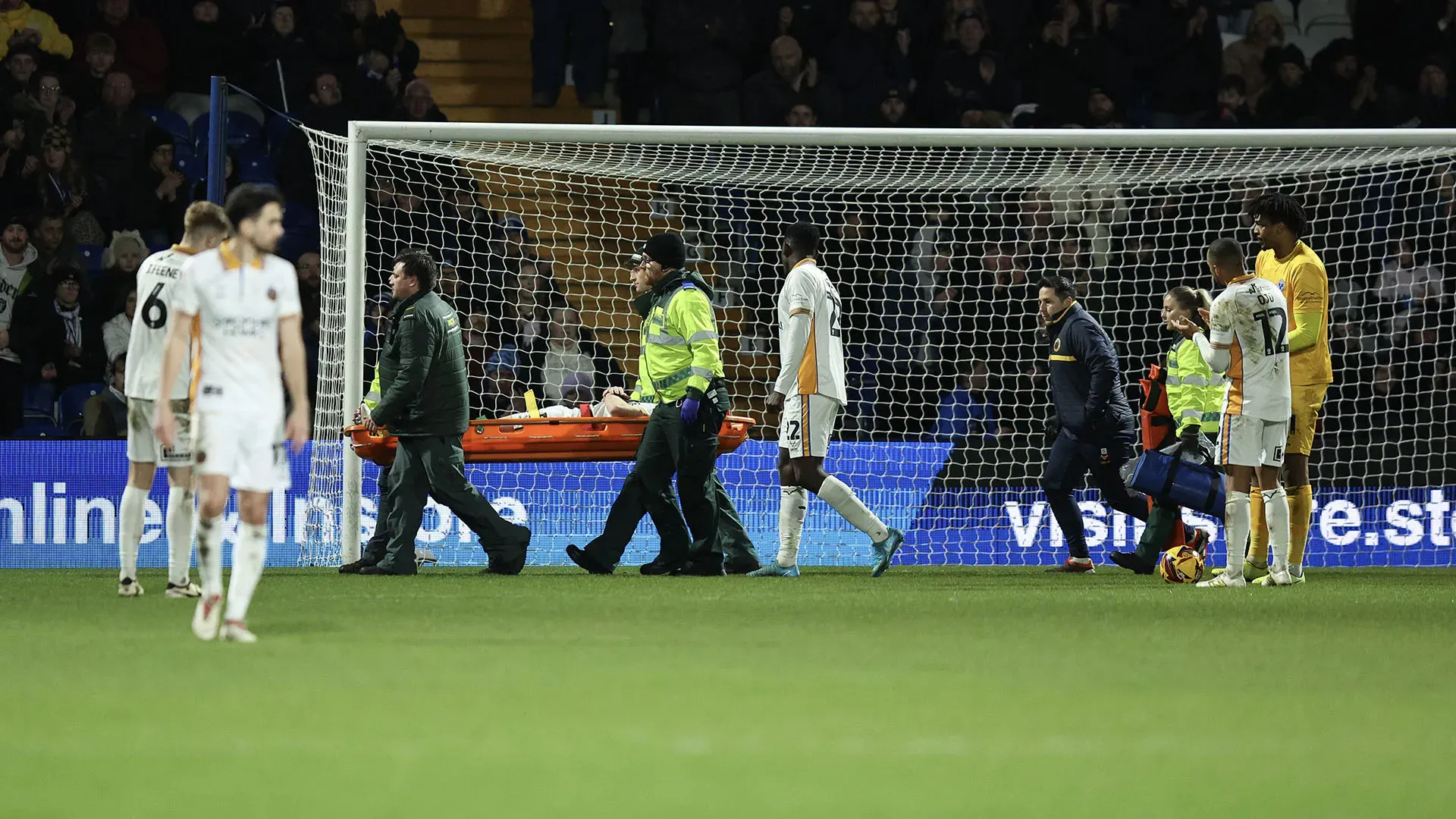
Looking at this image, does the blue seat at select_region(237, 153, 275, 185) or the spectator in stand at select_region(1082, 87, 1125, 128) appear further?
the spectator in stand at select_region(1082, 87, 1125, 128)

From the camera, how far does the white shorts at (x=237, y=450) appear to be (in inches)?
275

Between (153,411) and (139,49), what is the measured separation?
8601 mm

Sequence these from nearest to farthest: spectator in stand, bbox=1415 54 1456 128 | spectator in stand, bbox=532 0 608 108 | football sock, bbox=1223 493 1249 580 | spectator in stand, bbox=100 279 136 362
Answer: football sock, bbox=1223 493 1249 580
spectator in stand, bbox=100 279 136 362
spectator in stand, bbox=1415 54 1456 128
spectator in stand, bbox=532 0 608 108

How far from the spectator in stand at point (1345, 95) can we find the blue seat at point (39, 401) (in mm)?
12015

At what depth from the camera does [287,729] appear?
4.93m

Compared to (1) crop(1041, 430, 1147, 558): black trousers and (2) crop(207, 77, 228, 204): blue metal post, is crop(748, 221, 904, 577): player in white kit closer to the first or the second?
(1) crop(1041, 430, 1147, 558): black trousers

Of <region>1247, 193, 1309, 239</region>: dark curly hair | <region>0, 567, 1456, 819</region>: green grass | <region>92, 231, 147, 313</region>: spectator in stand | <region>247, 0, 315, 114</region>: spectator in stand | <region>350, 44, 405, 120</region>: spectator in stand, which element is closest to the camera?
<region>0, 567, 1456, 819</region>: green grass

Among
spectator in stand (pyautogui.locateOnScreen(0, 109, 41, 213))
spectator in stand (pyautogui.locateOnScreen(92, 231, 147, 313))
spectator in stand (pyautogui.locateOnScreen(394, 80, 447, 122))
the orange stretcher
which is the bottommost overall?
the orange stretcher

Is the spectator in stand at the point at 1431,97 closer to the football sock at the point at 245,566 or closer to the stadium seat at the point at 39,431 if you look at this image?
the stadium seat at the point at 39,431

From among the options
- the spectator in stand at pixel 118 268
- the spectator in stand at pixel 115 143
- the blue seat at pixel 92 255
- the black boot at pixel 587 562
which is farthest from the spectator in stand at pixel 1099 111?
the blue seat at pixel 92 255

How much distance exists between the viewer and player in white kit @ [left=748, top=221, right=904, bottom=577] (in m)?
11.3

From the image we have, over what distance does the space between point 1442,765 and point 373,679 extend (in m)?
3.25

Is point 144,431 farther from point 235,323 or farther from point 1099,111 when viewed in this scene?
point 1099,111

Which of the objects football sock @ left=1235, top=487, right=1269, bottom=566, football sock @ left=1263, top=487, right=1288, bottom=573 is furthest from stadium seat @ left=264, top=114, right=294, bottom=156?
football sock @ left=1263, top=487, right=1288, bottom=573
